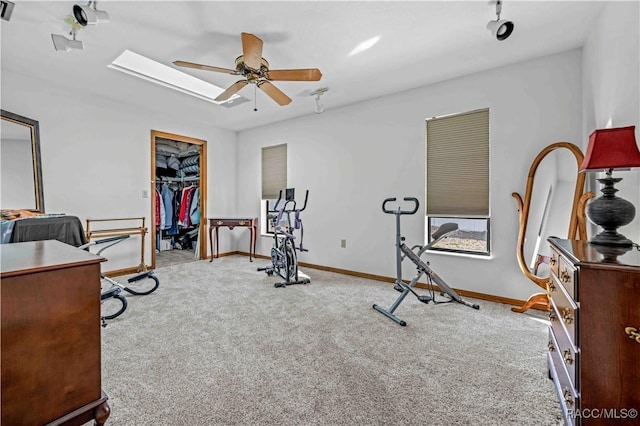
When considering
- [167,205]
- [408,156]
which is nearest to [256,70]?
[408,156]

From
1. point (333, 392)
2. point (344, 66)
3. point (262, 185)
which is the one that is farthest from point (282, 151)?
point (333, 392)

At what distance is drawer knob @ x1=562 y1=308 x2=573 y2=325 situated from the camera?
1.23 meters

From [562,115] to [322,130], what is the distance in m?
3.00

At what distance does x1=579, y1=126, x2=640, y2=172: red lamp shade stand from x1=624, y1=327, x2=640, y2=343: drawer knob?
2.66ft

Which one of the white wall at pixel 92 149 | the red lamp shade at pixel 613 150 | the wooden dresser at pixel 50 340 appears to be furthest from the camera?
the white wall at pixel 92 149

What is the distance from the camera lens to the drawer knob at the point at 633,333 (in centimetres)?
100

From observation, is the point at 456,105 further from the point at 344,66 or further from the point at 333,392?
the point at 333,392

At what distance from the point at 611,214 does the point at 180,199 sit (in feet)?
21.9

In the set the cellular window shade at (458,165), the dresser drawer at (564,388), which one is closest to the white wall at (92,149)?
the cellular window shade at (458,165)

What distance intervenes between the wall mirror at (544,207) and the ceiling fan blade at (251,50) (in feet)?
9.26

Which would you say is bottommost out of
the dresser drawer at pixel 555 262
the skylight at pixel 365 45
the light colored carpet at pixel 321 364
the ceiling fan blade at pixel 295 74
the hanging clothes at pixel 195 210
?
the light colored carpet at pixel 321 364

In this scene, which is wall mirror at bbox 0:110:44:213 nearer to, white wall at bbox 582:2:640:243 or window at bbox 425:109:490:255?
window at bbox 425:109:490:255

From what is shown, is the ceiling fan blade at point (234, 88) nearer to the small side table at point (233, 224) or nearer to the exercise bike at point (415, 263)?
the exercise bike at point (415, 263)

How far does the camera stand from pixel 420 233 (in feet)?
12.2
